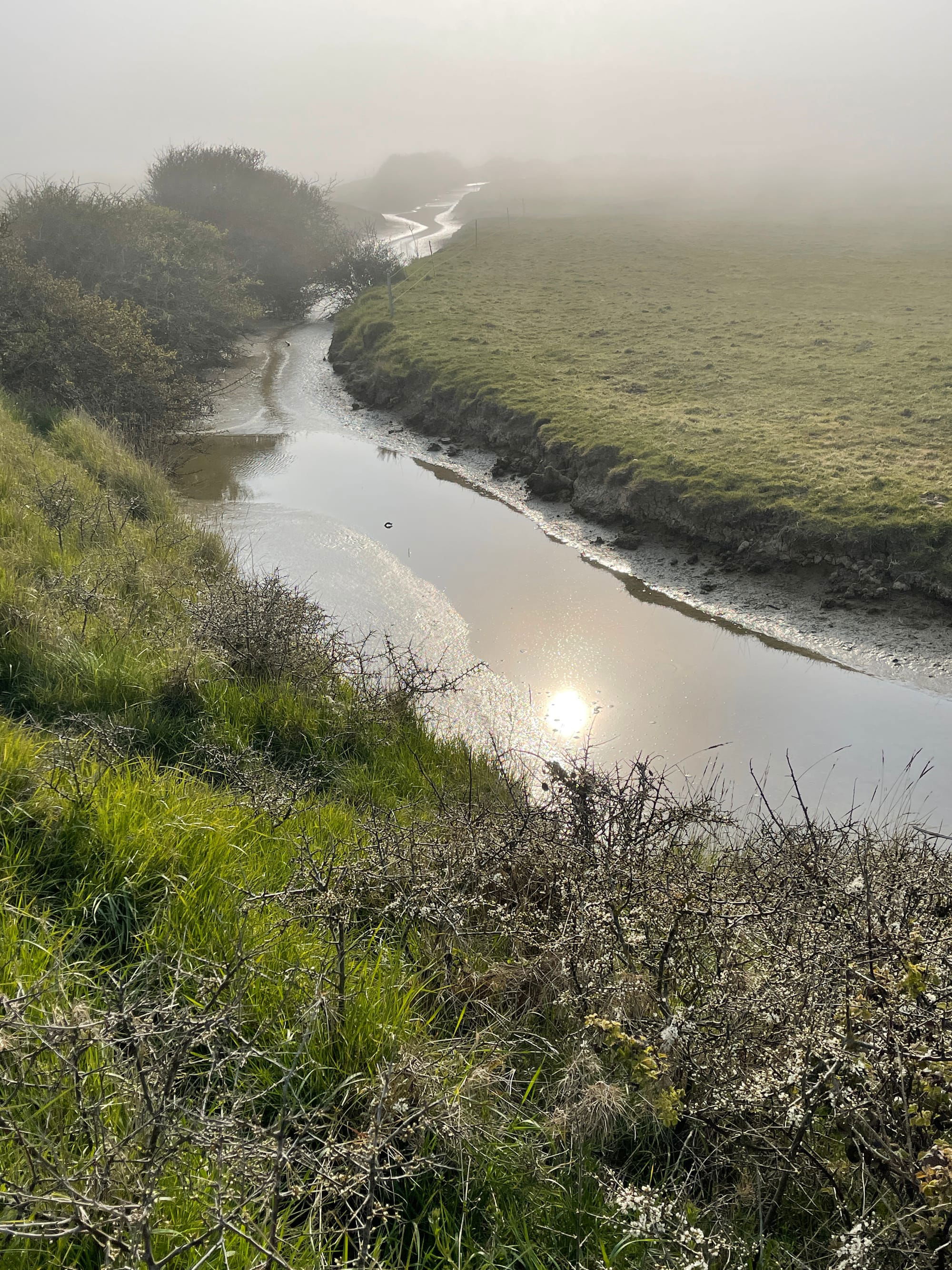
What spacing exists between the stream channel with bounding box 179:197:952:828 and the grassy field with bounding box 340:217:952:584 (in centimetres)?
255

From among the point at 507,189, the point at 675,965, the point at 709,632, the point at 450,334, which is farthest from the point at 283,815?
the point at 507,189

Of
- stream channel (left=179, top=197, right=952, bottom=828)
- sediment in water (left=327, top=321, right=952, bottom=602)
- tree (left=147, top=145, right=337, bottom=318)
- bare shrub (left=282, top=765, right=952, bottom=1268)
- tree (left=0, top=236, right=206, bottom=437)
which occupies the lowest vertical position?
stream channel (left=179, top=197, right=952, bottom=828)

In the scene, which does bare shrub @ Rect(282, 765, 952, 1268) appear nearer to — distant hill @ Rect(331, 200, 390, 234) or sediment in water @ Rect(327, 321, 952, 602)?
sediment in water @ Rect(327, 321, 952, 602)

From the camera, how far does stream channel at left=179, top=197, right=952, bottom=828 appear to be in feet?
25.1

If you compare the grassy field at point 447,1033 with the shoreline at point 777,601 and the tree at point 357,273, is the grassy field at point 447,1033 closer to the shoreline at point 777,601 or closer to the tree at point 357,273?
the shoreline at point 777,601

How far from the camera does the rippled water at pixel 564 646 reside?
775cm

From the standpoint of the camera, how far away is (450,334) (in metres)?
24.6

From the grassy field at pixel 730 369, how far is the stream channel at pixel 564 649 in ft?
8.37

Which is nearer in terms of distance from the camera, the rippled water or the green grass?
the green grass

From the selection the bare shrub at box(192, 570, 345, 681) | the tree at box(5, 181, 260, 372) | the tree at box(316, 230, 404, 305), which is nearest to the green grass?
the bare shrub at box(192, 570, 345, 681)

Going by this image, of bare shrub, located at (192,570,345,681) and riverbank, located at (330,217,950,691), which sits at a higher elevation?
riverbank, located at (330,217,950,691)

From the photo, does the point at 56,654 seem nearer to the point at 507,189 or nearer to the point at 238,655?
the point at 238,655

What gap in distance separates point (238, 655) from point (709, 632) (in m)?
6.13

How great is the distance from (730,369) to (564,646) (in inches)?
553
